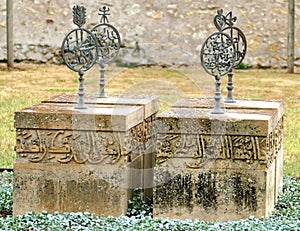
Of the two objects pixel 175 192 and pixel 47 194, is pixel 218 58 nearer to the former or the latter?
pixel 175 192

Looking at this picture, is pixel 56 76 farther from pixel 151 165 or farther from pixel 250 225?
pixel 250 225

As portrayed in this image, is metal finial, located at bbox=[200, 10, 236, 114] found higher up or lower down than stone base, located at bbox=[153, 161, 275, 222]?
higher up

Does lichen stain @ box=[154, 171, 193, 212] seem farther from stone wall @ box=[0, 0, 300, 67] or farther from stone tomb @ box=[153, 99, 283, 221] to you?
stone wall @ box=[0, 0, 300, 67]

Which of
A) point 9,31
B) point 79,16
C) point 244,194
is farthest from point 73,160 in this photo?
point 9,31

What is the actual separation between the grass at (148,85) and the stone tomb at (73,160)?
13.5 ft

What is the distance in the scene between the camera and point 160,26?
15547 millimetres

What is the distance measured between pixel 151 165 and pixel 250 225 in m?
1.42

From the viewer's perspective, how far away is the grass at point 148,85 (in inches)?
448

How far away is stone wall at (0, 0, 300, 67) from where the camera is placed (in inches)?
613

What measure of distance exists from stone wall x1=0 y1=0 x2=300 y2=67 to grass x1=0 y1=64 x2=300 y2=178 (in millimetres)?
382

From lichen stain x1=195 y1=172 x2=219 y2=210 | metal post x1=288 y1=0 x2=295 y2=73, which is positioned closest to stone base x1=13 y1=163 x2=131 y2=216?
lichen stain x1=195 y1=172 x2=219 y2=210

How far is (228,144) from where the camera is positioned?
5.19m

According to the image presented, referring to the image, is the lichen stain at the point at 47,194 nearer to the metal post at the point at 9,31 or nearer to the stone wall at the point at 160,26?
the metal post at the point at 9,31

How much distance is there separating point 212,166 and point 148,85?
8283 mm
